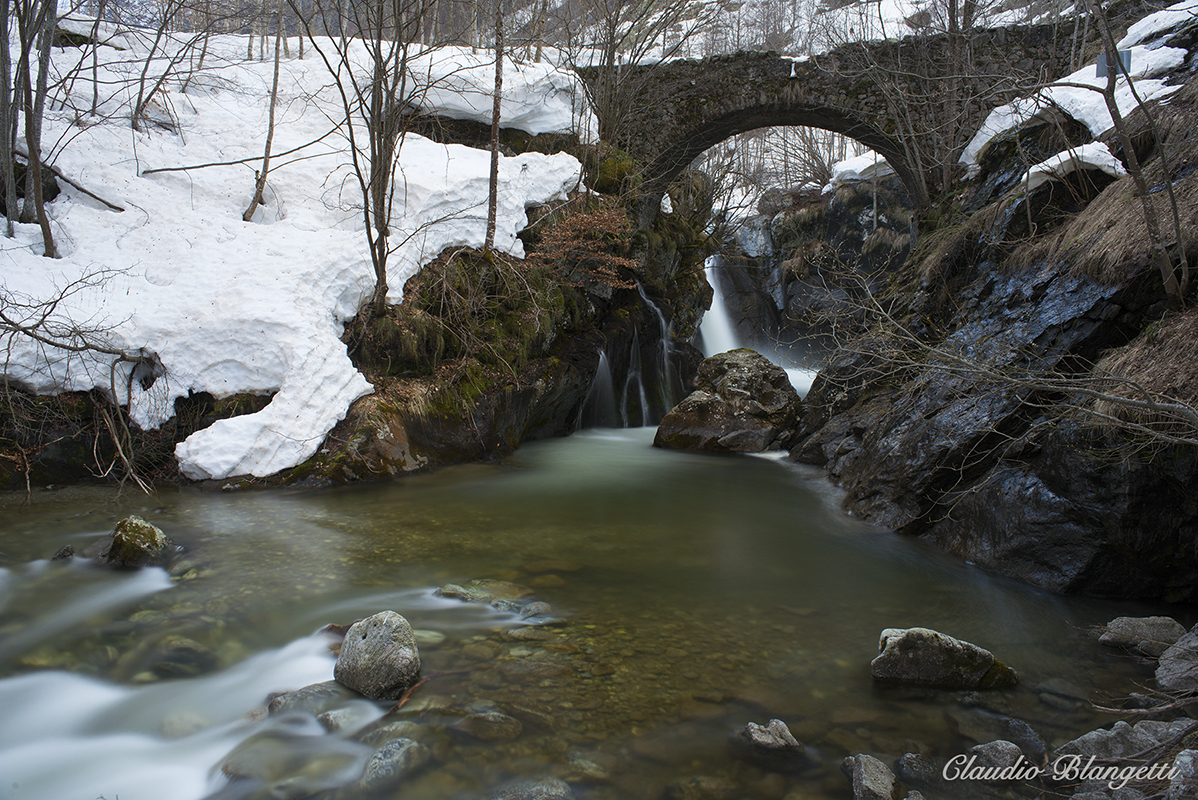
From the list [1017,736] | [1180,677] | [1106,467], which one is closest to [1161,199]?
[1106,467]

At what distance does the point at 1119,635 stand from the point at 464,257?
8313mm

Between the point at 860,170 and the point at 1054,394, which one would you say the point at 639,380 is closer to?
the point at 1054,394

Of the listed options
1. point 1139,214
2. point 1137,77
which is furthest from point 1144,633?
point 1137,77

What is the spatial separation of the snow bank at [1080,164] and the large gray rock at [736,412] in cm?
449

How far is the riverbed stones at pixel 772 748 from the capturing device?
248 centimetres

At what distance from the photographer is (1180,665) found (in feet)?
9.77

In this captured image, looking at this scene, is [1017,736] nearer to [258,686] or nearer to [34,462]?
[258,686]

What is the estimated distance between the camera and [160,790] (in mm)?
2375

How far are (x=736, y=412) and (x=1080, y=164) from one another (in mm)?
5284

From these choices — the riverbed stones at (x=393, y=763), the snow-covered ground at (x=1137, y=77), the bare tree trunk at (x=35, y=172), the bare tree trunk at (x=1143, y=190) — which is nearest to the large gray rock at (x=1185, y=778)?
the riverbed stones at (x=393, y=763)

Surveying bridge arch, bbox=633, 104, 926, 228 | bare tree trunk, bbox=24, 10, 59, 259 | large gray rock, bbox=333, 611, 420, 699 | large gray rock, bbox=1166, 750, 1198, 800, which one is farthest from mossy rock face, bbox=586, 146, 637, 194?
large gray rock, bbox=1166, 750, 1198, 800

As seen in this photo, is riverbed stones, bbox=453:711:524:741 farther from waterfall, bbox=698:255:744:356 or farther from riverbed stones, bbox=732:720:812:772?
waterfall, bbox=698:255:744:356

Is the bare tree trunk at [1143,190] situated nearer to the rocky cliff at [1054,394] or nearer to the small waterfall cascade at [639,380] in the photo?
the rocky cliff at [1054,394]

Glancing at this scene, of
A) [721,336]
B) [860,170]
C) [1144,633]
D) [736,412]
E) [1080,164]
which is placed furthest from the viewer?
[860,170]
